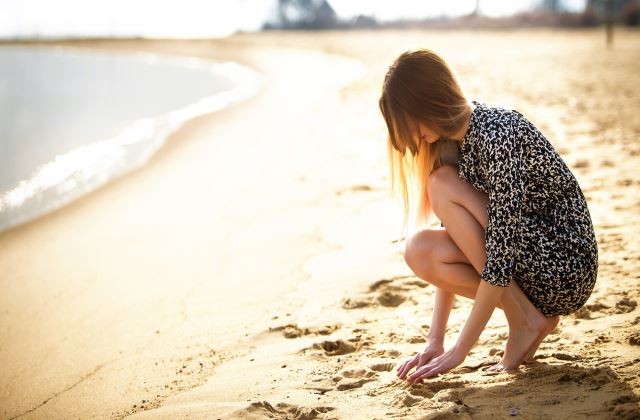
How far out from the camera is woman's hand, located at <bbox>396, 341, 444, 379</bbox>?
2.44m

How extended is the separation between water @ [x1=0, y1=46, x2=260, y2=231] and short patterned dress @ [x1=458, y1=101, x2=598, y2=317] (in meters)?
4.36

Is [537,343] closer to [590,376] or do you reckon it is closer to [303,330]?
[590,376]

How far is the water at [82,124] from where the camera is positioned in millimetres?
6551

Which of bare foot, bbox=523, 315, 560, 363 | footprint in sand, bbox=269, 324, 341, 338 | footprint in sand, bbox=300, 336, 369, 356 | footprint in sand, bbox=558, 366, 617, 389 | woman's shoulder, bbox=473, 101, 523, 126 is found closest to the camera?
footprint in sand, bbox=558, 366, 617, 389

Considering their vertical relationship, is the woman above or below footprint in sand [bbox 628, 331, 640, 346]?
above

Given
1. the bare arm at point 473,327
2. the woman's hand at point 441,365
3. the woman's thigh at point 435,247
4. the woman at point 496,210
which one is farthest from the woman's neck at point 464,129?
the woman's hand at point 441,365

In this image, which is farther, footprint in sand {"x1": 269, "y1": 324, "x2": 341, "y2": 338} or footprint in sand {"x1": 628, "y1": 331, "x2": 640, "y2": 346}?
footprint in sand {"x1": 269, "y1": 324, "x2": 341, "y2": 338}

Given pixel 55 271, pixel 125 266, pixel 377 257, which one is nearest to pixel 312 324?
pixel 377 257

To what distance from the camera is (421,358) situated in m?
2.46

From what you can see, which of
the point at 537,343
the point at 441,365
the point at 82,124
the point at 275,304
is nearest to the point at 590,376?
the point at 537,343

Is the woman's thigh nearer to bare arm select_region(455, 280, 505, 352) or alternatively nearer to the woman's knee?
the woman's knee

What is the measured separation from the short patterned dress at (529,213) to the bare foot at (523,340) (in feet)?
0.23

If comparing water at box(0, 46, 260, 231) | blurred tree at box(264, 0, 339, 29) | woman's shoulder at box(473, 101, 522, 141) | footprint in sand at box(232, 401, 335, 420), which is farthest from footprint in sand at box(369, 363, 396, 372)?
blurred tree at box(264, 0, 339, 29)

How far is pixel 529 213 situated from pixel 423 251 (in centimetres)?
41
